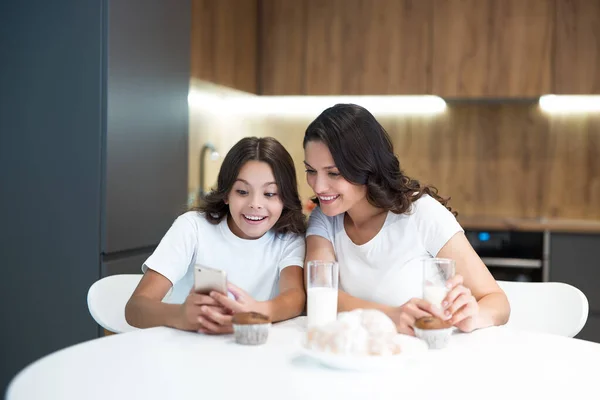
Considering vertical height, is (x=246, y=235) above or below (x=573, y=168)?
below

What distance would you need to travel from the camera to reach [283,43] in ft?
14.0

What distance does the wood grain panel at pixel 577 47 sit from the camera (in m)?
3.85

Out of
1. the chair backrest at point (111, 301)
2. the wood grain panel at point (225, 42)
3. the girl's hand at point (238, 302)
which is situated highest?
the wood grain panel at point (225, 42)

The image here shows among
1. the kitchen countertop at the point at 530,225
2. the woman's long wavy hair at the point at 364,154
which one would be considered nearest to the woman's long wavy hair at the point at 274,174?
the woman's long wavy hair at the point at 364,154

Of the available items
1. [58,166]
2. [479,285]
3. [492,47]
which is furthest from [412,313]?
[492,47]

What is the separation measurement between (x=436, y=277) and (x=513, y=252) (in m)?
2.52

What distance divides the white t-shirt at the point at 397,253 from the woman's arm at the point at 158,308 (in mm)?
433

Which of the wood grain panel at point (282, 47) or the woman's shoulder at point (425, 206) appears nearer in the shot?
the woman's shoulder at point (425, 206)

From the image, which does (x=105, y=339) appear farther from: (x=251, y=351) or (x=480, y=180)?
(x=480, y=180)

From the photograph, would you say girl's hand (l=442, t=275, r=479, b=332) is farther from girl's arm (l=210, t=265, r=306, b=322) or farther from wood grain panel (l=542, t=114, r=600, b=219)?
wood grain panel (l=542, t=114, r=600, b=219)

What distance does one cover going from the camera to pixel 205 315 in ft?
4.64

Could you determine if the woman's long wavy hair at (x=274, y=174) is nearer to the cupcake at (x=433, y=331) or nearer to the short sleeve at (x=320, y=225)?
the short sleeve at (x=320, y=225)

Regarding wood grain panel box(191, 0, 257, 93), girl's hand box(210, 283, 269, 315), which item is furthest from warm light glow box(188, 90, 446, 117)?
girl's hand box(210, 283, 269, 315)

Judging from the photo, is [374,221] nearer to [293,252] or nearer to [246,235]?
[293,252]
